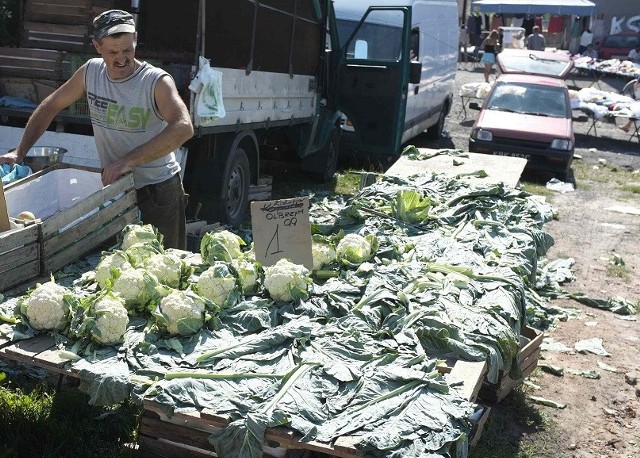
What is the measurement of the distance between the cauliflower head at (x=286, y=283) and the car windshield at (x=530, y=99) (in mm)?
11351

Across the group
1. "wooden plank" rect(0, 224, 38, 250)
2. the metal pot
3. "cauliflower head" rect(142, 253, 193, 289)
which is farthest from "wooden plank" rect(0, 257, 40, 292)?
the metal pot

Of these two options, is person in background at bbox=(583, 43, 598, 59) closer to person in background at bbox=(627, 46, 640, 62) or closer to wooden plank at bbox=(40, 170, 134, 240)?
person in background at bbox=(627, 46, 640, 62)

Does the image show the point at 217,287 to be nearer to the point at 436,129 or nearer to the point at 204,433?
the point at 204,433

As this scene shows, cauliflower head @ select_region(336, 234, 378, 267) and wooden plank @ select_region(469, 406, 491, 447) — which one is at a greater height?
cauliflower head @ select_region(336, 234, 378, 267)

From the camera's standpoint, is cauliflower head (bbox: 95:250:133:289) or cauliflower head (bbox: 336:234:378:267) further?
cauliflower head (bbox: 336:234:378:267)

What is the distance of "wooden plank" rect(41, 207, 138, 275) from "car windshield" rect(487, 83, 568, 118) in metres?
11.1

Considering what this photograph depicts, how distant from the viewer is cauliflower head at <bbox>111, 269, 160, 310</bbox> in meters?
3.34

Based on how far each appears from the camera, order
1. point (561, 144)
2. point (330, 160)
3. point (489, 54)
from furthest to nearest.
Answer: point (489, 54) → point (561, 144) → point (330, 160)

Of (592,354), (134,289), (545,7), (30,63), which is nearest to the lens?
(134,289)

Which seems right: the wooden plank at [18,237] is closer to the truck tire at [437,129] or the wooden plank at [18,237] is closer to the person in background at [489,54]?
the truck tire at [437,129]

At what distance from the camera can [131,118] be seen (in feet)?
14.2

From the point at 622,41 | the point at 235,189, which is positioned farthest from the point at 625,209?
the point at 622,41

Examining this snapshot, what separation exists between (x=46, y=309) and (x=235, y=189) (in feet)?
17.8

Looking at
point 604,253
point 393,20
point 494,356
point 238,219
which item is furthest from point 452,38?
point 494,356
